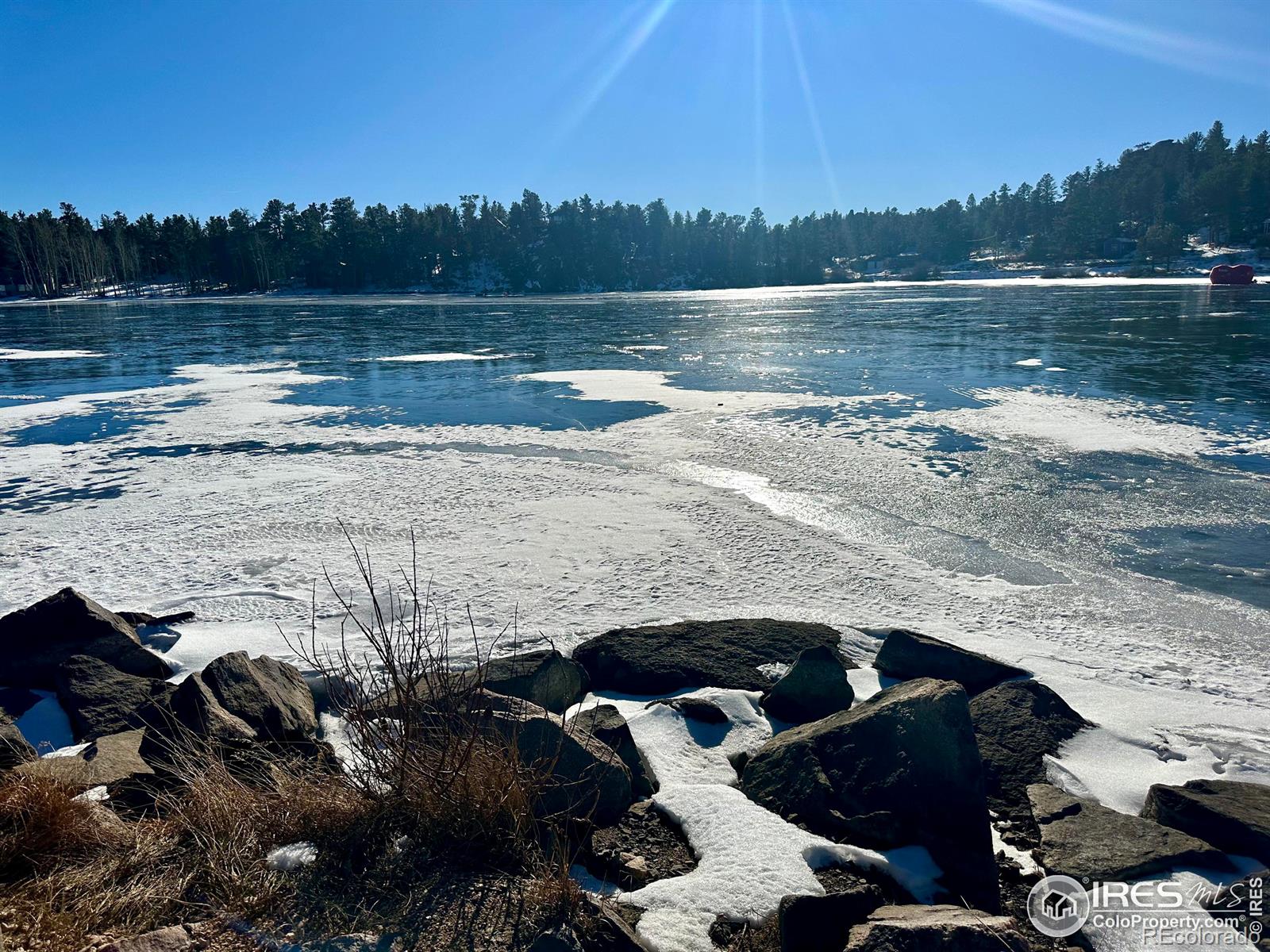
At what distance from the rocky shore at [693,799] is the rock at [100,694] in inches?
0.7

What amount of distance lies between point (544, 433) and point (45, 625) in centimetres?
854

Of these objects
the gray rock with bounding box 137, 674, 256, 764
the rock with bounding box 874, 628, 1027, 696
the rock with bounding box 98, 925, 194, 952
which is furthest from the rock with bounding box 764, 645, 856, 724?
the rock with bounding box 98, 925, 194, 952

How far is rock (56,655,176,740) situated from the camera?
4668mm

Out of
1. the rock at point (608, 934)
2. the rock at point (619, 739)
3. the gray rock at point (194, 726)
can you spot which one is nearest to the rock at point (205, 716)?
the gray rock at point (194, 726)

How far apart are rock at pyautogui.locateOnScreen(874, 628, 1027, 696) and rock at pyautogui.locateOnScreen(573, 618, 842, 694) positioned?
0.46 meters

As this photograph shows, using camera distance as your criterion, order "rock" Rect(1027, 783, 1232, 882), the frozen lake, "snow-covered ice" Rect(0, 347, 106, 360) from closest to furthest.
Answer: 1. "rock" Rect(1027, 783, 1232, 882)
2. the frozen lake
3. "snow-covered ice" Rect(0, 347, 106, 360)

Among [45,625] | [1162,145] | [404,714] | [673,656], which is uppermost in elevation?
[1162,145]

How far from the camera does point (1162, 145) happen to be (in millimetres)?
134500

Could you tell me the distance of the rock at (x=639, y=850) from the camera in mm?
3270

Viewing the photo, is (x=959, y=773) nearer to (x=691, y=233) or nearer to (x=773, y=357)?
(x=773, y=357)

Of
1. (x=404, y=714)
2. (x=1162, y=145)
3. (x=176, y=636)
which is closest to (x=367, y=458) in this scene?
(x=176, y=636)

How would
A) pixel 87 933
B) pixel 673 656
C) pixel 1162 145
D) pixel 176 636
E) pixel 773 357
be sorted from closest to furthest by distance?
1. pixel 87 933
2. pixel 673 656
3. pixel 176 636
4. pixel 773 357
5. pixel 1162 145

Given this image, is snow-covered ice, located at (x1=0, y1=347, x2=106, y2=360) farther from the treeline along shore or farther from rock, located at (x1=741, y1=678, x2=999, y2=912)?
the treeline along shore

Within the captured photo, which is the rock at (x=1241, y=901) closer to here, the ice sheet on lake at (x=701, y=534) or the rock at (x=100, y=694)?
the ice sheet on lake at (x=701, y=534)
